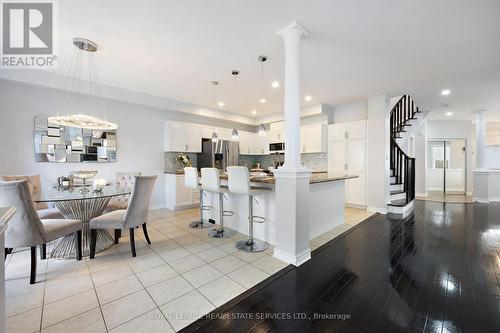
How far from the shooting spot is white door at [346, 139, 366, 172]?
5.07m

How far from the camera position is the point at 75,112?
4090mm

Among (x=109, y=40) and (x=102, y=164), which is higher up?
(x=109, y=40)

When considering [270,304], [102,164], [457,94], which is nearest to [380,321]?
[270,304]

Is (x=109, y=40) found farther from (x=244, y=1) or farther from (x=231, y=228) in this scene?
(x=231, y=228)

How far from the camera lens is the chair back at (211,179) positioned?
3.12 meters

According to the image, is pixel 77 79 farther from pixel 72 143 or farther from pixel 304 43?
pixel 304 43

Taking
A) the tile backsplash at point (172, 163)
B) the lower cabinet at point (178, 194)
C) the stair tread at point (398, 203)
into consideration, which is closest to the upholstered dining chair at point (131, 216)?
the lower cabinet at point (178, 194)

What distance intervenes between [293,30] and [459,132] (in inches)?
341

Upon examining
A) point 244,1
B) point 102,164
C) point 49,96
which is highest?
point 244,1

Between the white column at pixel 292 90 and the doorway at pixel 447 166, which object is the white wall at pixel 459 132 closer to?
the doorway at pixel 447 166

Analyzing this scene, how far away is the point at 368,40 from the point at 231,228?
137 inches

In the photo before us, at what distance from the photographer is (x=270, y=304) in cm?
176

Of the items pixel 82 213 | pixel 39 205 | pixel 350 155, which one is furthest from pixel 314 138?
pixel 39 205

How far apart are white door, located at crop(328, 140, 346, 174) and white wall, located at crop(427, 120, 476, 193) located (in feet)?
15.8
